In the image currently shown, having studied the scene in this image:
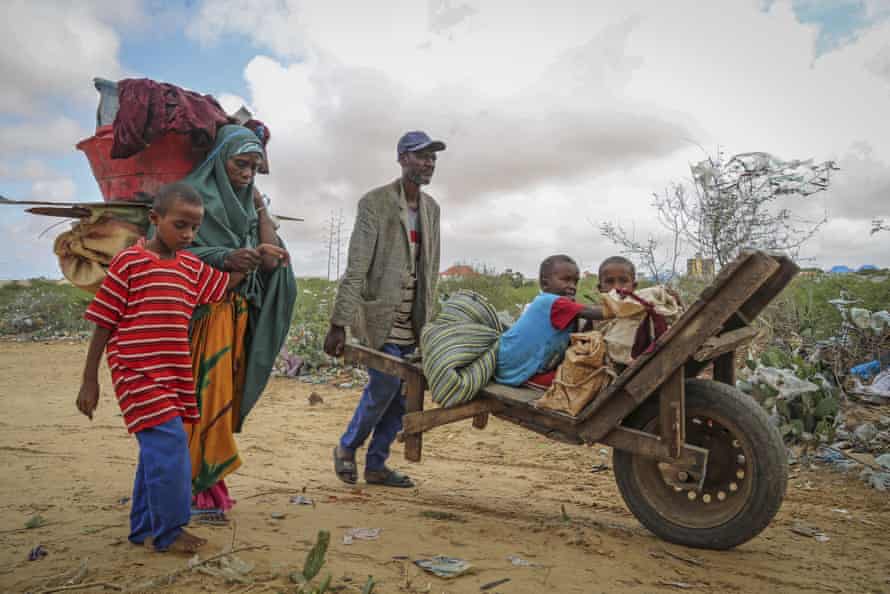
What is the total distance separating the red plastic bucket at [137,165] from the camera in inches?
129

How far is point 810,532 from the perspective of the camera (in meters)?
3.52

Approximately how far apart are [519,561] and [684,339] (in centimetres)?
124

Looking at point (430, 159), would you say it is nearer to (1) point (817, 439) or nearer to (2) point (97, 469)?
(2) point (97, 469)

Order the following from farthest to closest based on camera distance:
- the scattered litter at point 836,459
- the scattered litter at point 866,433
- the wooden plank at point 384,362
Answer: the scattered litter at point 866,433 < the scattered litter at point 836,459 < the wooden plank at point 384,362

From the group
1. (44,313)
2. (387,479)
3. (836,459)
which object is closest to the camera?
(387,479)

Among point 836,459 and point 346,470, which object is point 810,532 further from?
point 346,470

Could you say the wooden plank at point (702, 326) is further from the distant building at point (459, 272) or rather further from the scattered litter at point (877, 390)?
the distant building at point (459, 272)

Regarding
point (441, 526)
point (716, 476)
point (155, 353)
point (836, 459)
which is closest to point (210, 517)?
point (155, 353)

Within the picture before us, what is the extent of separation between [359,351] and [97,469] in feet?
7.67

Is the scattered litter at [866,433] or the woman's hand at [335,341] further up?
the woman's hand at [335,341]

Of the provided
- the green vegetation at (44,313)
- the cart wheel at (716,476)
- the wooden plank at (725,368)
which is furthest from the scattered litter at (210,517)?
the green vegetation at (44,313)

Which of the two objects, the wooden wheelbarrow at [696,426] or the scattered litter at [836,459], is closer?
the wooden wheelbarrow at [696,426]

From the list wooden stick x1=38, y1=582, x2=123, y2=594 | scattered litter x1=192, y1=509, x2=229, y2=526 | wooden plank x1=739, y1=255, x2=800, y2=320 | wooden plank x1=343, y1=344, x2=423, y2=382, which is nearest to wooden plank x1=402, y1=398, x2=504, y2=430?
wooden plank x1=343, y1=344, x2=423, y2=382

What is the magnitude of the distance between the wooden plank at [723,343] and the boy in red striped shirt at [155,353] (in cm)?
238
